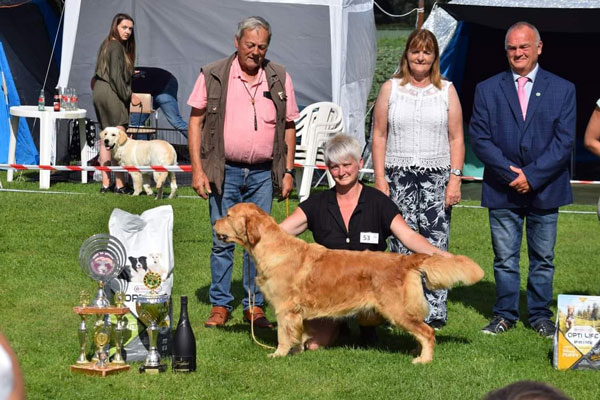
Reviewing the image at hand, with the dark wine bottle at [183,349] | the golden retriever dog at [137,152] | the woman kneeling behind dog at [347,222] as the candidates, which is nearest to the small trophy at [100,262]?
the dark wine bottle at [183,349]

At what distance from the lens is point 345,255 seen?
15.0ft

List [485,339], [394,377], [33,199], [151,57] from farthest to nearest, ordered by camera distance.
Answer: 1. [151,57]
2. [33,199]
3. [485,339]
4. [394,377]

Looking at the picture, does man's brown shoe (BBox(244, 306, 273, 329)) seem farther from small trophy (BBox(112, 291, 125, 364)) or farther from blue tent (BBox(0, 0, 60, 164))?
blue tent (BBox(0, 0, 60, 164))

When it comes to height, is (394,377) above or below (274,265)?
below

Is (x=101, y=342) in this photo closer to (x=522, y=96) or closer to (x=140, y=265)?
(x=140, y=265)

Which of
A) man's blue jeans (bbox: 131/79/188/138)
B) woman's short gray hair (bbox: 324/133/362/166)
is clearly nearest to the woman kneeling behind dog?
woman's short gray hair (bbox: 324/133/362/166)

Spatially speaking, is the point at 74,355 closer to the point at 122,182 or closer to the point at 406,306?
the point at 406,306

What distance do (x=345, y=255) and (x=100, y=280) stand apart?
1.16 metres

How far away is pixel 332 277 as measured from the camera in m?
4.52

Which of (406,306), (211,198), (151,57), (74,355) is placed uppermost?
(151,57)

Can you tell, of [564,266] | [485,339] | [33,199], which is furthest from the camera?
[33,199]

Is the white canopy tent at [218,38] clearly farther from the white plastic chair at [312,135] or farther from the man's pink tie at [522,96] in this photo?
the man's pink tie at [522,96]

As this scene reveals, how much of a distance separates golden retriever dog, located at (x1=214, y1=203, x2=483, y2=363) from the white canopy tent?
264 inches

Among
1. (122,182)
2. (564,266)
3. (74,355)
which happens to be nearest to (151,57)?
(122,182)
